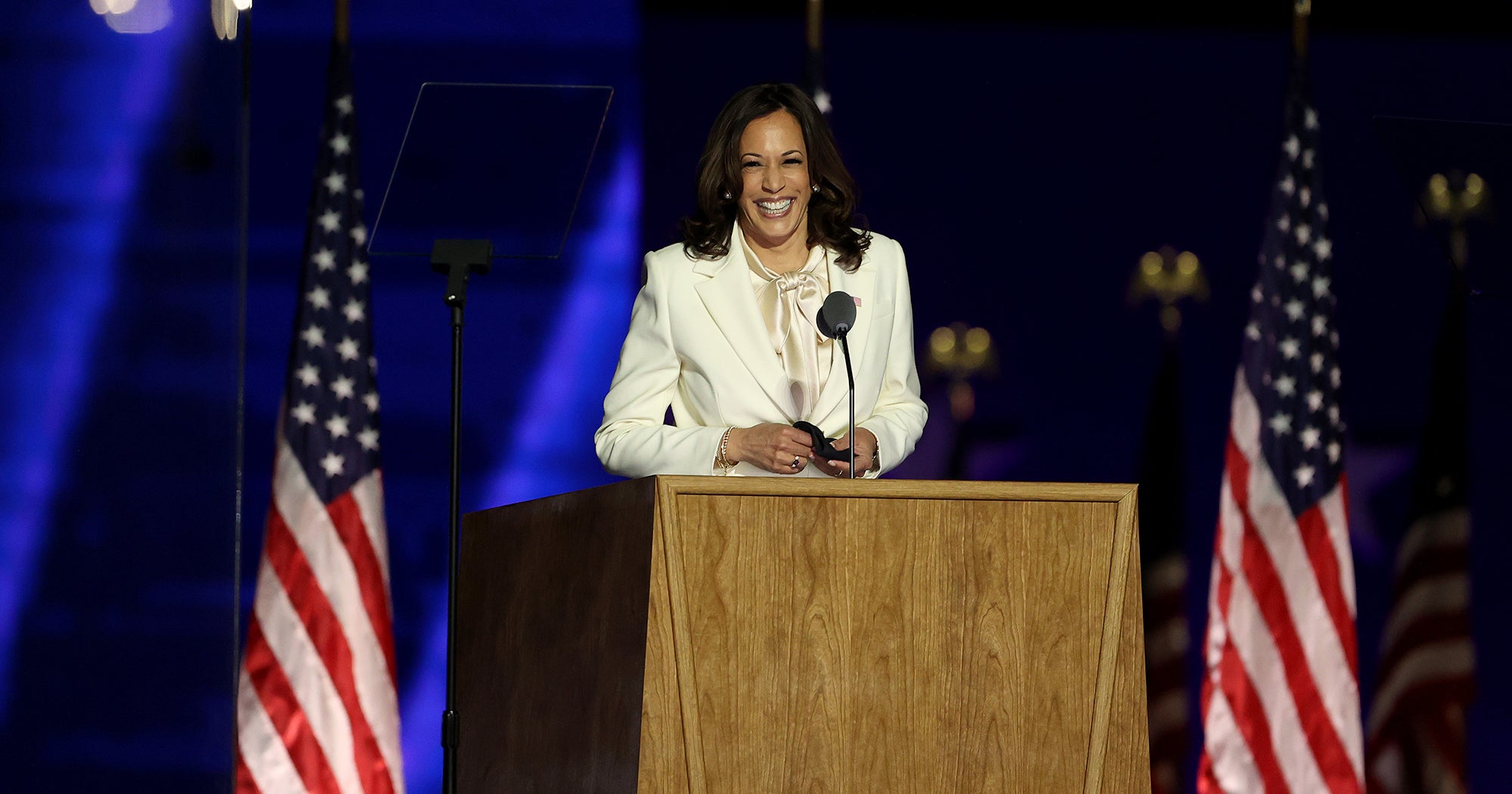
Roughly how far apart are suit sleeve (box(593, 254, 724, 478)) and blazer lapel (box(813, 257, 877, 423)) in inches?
10.2

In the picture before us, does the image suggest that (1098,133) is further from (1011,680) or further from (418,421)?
(1011,680)

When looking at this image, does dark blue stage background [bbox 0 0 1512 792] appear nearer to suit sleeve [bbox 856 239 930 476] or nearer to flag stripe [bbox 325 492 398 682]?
flag stripe [bbox 325 492 398 682]

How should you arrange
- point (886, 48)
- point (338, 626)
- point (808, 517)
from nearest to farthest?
1. point (808, 517)
2. point (338, 626)
3. point (886, 48)

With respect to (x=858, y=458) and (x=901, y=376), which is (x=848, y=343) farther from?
(x=858, y=458)

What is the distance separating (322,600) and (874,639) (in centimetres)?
246

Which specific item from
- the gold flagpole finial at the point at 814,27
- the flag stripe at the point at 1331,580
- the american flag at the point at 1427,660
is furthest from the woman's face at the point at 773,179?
the american flag at the point at 1427,660

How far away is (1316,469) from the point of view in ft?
13.3

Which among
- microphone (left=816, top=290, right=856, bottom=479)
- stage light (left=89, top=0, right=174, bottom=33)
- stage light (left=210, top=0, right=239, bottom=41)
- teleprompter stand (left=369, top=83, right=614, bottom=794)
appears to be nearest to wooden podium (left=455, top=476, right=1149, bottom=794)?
microphone (left=816, top=290, right=856, bottom=479)

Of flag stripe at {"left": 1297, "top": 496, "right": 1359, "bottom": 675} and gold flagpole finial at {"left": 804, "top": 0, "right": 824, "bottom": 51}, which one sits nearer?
flag stripe at {"left": 1297, "top": 496, "right": 1359, "bottom": 675}

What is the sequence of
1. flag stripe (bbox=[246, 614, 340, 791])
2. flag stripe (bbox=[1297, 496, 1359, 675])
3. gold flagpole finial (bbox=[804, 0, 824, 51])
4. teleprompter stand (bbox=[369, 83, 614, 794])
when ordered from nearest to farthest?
teleprompter stand (bbox=[369, 83, 614, 794])
flag stripe (bbox=[246, 614, 340, 791])
flag stripe (bbox=[1297, 496, 1359, 675])
gold flagpole finial (bbox=[804, 0, 824, 51])

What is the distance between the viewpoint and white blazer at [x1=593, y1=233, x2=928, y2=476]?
239 cm

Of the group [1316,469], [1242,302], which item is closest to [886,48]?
[1242,302]

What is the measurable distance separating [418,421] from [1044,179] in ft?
6.19

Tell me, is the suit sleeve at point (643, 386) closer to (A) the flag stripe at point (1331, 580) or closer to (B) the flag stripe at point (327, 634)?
(B) the flag stripe at point (327, 634)
